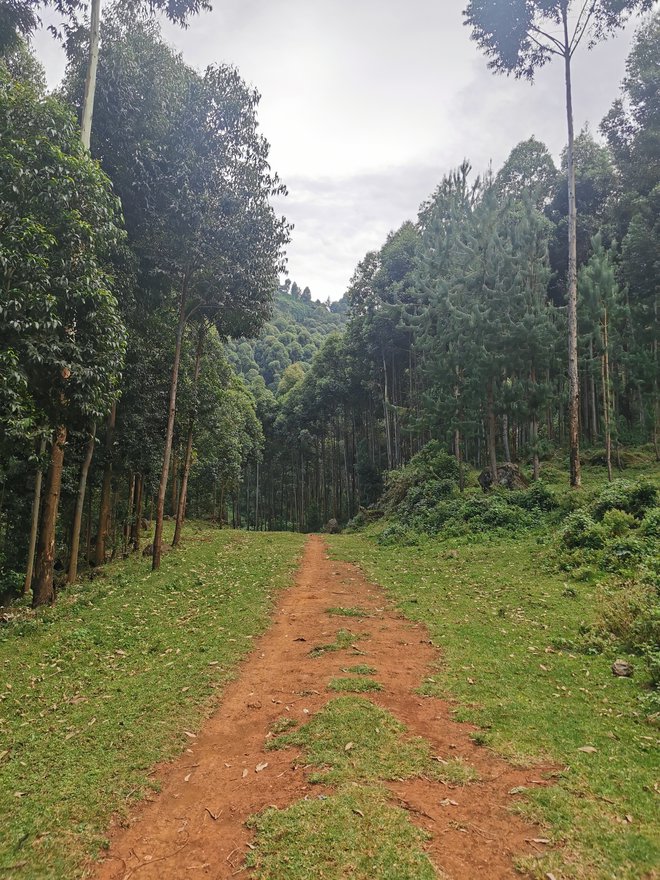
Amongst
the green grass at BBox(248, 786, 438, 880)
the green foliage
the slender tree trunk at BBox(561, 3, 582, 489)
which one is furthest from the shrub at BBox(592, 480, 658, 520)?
the green foliage

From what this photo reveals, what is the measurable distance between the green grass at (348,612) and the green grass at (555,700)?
904 mm

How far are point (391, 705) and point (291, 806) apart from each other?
2070mm

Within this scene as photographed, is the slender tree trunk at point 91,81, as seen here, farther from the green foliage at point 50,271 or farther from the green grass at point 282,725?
the green grass at point 282,725

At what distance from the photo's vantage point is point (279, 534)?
2802cm

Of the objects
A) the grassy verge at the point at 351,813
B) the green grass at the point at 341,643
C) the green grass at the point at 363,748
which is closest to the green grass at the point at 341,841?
the grassy verge at the point at 351,813

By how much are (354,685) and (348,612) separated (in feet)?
12.4

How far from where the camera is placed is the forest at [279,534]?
13.7ft

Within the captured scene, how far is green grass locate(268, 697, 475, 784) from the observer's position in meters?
4.21

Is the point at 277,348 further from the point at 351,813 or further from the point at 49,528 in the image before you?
the point at 351,813

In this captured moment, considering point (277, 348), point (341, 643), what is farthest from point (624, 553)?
point (277, 348)

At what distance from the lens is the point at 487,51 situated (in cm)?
1998

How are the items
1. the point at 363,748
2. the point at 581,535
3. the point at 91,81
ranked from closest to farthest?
the point at 363,748
the point at 91,81
the point at 581,535

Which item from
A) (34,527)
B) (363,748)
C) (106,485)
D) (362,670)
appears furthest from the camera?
(106,485)

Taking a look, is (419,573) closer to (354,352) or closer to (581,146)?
(354,352)
